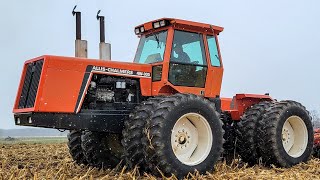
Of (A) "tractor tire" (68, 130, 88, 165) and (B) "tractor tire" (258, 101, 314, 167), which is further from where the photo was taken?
(A) "tractor tire" (68, 130, 88, 165)

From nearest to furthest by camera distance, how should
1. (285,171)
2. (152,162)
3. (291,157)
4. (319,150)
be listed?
(152,162) < (285,171) < (291,157) < (319,150)

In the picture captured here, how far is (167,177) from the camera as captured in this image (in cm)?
735

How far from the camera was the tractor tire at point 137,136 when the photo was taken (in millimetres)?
7430

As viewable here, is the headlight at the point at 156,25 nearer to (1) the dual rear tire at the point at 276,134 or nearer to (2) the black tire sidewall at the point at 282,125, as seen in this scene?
(1) the dual rear tire at the point at 276,134

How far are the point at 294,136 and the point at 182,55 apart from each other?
140 inches

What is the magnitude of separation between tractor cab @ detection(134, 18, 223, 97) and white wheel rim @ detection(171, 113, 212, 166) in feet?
2.70

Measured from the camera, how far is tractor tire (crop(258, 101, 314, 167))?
9469 millimetres

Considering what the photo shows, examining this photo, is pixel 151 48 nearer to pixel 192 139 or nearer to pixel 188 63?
pixel 188 63

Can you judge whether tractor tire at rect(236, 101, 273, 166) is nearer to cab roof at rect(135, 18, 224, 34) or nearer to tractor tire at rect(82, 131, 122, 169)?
cab roof at rect(135, 18, 224, 34)

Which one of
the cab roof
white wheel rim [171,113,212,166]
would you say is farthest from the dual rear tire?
the cab roof

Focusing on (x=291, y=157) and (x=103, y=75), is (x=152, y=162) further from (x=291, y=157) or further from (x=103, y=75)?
(x=291, y=157)

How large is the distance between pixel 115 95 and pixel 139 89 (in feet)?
1.60

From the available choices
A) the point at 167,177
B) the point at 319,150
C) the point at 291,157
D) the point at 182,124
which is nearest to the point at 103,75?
the point at 182,124

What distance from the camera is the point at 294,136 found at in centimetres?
1046
